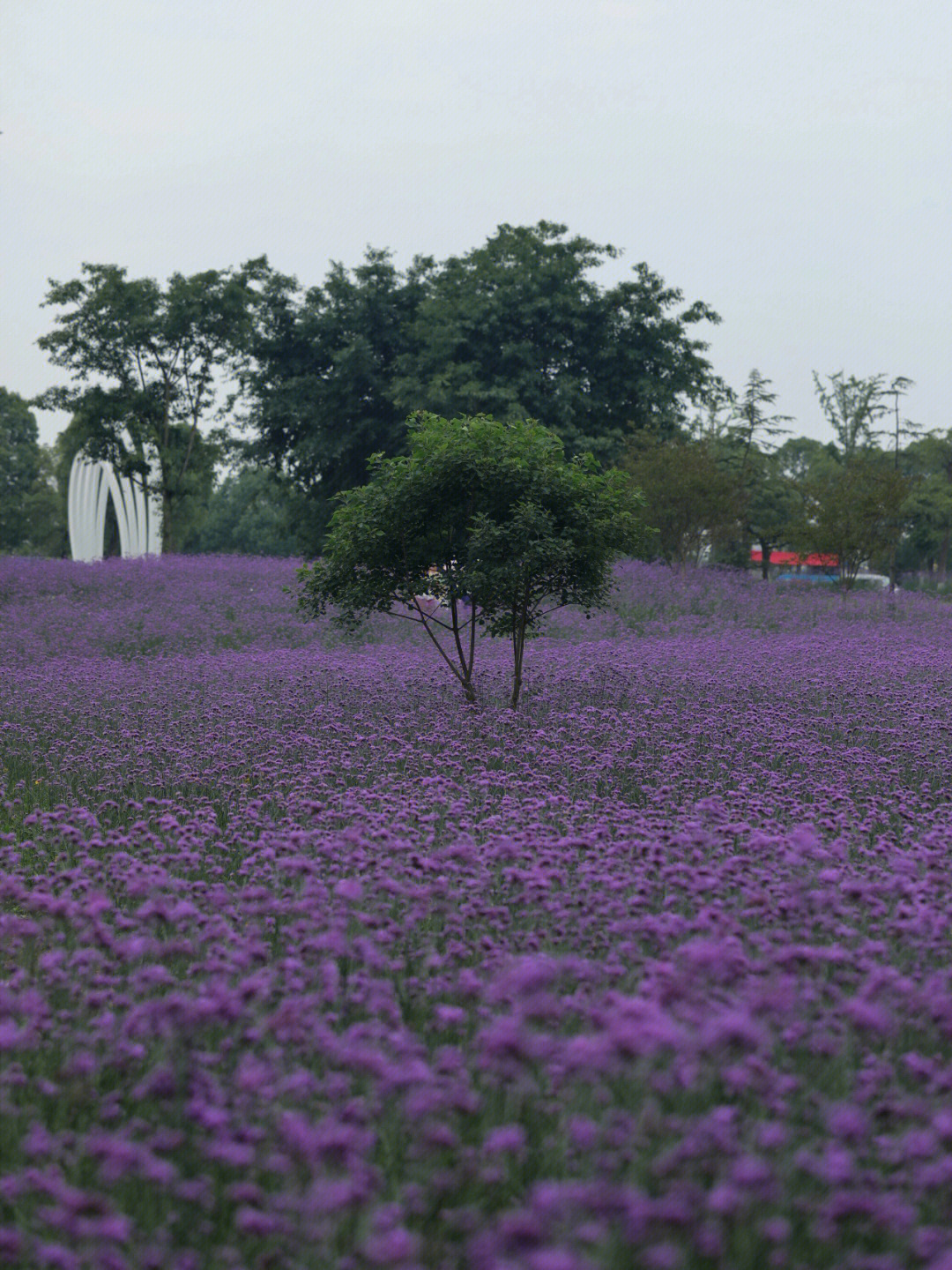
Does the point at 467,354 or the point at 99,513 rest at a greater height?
the point at 467,354

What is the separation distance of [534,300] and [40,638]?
23914mm

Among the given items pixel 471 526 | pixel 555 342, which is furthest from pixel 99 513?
pixel 471 526

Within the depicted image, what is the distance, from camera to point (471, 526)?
1074 cm

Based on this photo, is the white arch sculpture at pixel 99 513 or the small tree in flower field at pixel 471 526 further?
the white arch sculpture at pixel 99 513

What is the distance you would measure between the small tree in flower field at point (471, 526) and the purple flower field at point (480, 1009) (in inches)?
95.3

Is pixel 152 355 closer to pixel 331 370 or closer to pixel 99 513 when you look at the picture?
pixel 331 370

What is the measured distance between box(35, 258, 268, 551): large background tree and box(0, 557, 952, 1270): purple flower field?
1228 inches

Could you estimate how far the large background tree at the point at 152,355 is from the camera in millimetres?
36562

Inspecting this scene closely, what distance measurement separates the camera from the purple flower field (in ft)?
7.31

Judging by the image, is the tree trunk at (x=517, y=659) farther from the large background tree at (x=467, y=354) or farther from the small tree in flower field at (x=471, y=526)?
the large background tree at (x=467, y=354)

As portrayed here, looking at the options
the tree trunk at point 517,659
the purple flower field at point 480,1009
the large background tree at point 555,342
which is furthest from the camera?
the large background tree at point 555,342

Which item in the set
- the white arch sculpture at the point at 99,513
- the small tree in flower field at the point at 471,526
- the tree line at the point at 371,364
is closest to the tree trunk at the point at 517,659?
the small tree in flower field at the point at 471,526

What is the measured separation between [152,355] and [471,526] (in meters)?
30.6

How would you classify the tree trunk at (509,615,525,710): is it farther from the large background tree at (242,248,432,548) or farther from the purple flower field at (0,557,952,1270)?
the large background tree at (242,248,432,548)
